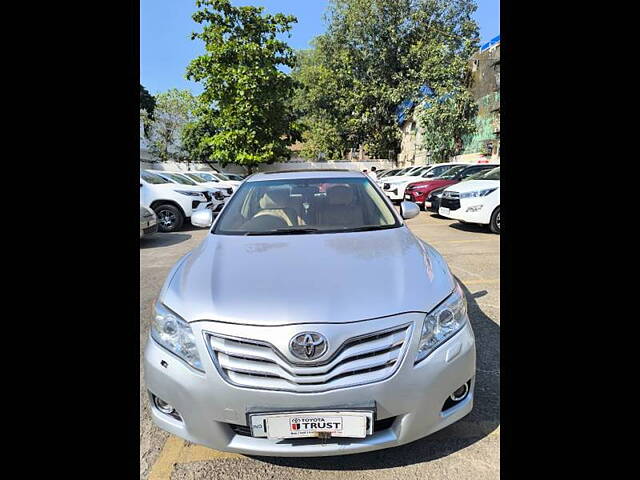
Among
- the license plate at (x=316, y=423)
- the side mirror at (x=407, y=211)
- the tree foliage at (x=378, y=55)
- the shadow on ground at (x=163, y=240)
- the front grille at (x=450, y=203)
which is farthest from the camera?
the tree foliage at (x=378, y=55)

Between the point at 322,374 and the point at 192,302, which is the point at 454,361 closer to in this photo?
the point at 322,374

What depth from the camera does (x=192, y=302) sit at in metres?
1.74

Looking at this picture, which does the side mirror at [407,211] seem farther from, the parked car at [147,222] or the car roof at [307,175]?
the parked car at [147,222]

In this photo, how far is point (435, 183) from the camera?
454 inches

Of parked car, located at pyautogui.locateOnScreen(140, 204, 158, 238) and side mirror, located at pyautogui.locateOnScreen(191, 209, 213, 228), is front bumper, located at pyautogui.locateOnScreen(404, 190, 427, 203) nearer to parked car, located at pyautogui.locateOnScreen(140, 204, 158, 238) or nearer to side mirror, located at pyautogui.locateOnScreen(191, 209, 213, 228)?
parked car, located at pyautogui.locateOnScreen(140, 204, 158, 238)

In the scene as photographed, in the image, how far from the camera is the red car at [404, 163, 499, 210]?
11406mm

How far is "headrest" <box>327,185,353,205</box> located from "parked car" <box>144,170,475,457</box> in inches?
44.3

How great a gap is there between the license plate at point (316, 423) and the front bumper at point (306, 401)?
36 millimetres

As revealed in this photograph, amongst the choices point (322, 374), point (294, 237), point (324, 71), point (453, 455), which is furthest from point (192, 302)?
point (324, 71)

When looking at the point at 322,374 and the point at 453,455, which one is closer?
the point at 322,374

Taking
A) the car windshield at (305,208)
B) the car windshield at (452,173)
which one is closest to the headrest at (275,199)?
the car windshield at (305,208)

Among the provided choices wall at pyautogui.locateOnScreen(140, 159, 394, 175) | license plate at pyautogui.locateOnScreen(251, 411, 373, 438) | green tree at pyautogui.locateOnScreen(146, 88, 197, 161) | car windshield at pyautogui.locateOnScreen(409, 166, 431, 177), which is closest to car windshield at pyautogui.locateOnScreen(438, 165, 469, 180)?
car windshield at pyautogui.locateOnScreen(409, 166, 431, 177)

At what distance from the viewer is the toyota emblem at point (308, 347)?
1.52 metres
